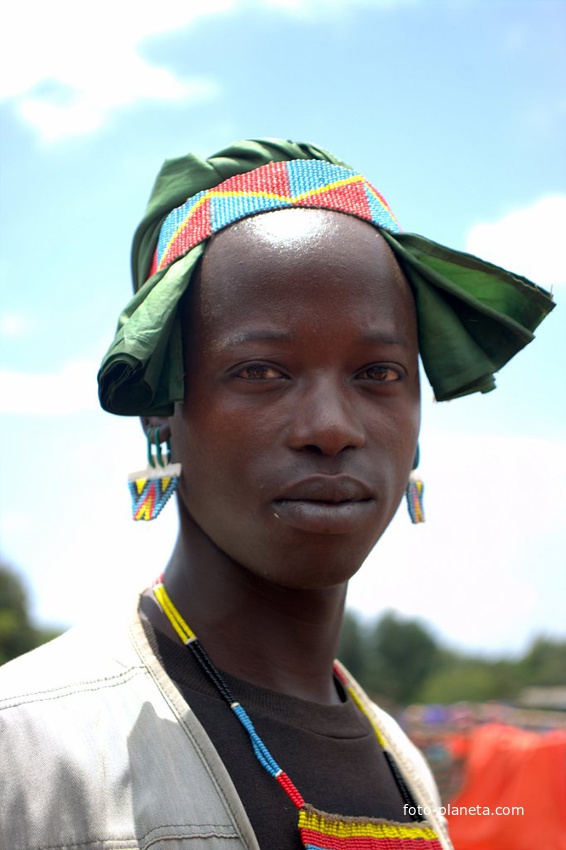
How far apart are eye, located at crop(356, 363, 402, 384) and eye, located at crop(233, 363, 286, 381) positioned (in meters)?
0.19

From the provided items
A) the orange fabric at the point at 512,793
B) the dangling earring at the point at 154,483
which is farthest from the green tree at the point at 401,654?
the dangling earring at the point at 154,483

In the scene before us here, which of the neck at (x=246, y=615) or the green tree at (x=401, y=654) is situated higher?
the neck at (x=246, y=615)

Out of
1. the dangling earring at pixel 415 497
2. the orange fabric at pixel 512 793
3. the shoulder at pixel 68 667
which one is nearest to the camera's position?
the shoulder at pixel 68 667

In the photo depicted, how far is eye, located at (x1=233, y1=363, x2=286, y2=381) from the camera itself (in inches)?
82.1

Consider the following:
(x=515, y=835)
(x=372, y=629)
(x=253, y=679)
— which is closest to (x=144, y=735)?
(x=253, y=679)

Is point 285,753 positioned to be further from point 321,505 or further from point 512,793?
point 512,793

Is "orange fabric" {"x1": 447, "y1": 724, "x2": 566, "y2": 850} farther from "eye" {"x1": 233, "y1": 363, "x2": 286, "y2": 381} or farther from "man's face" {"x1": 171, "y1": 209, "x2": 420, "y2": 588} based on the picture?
"eye" {"x1": 233, "y1": 363, "x2": 286, "y2": 381}

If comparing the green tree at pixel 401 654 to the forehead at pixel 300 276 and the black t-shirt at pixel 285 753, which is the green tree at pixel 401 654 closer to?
the black t-shirt at pixel 285 753

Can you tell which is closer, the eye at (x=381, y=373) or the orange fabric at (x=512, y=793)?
the eye at (x=381, y=373)

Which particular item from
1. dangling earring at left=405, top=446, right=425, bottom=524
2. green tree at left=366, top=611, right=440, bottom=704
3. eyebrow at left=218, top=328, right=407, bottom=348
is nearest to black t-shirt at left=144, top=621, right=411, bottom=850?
dangling earring at left=405, top=446, right=425, bottom=524

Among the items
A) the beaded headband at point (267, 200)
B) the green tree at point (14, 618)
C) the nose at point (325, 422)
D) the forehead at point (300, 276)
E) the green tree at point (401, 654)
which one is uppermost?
the beaded headband at point (267, 200)

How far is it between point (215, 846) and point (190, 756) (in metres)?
0.17

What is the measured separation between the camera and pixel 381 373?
Result: 7.25 feet

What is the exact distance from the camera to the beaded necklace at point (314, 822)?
6.51 feet
